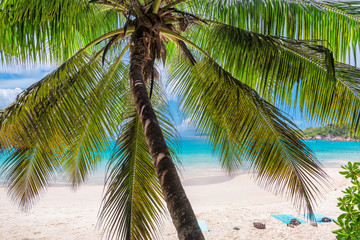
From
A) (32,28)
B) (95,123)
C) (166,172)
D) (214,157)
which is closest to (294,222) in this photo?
(95,123)

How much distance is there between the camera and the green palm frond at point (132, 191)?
3.37m

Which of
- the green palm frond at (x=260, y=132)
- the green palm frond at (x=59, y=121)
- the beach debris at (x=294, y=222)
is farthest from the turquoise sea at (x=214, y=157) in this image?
the green palm frond at (x=260, y=132)

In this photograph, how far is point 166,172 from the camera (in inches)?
79.5

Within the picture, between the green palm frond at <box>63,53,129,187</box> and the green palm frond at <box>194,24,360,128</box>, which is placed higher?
the green palm frond at <box>194,24,360,128</box>

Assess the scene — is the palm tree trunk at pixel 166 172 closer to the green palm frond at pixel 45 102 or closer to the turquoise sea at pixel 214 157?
the green palm frond at pixel 45 102

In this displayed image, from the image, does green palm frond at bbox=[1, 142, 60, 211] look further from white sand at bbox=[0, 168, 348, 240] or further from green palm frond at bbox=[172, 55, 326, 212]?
white sand at bbox=[0, 168, 348, 240]

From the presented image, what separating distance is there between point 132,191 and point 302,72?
2.66 m

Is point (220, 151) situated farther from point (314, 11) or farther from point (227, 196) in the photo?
point (227, 196)

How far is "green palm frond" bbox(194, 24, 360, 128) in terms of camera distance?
2938 millimetres

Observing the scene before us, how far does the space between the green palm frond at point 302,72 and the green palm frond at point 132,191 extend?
1.88 m

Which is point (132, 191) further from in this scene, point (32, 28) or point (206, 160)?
point (206, 160)

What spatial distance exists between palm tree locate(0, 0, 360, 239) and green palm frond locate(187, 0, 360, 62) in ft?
0.04

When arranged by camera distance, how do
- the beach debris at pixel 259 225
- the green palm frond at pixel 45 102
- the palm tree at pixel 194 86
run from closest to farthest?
the green palm frond at pixel 45 102
the palm tree at pixel 194 86
the beach debris at pixel 259 225

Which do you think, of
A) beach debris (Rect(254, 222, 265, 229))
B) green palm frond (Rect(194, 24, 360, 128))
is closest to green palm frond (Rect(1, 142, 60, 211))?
green palm frond (Rect(194, 24, 360, 128))
